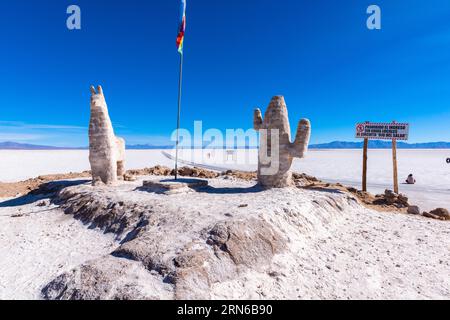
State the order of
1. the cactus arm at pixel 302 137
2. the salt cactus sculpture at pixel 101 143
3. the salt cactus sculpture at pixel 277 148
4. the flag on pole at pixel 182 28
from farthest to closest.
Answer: the salt cactus sculpture at pixel 101 143 < the flag on pole at pixel 182 28 < the salt cactus sculpture at pixel 277 148 < the cactus arm at pixel 302 137

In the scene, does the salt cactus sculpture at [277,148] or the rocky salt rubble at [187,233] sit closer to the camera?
the rocky salt rubble at [187,233]

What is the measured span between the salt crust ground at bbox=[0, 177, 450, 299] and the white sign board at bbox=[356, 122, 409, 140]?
478cm

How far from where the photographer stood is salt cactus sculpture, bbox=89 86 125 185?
37.4 feet

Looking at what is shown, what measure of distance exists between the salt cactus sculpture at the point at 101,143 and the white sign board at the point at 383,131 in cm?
1147

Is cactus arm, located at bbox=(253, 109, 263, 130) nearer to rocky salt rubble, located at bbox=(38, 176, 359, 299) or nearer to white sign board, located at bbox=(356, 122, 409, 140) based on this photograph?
rocky salt rubble, located at bbox=(38, 176, 359, 299)

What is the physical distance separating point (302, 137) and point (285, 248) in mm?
4958

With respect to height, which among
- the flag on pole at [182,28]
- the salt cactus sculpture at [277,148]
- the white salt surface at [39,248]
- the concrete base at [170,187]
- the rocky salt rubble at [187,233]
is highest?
the flag on pole at [182,28]

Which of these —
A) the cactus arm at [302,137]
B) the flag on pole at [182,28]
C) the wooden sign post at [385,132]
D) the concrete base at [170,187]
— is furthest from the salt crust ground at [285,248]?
the flag on pole at [182,28]

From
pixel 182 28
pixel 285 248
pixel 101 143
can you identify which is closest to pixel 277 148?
pixel 285 248

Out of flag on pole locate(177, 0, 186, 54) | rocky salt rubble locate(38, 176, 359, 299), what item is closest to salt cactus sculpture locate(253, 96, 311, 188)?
rocky salt rubble locate(38, 176, 359, 299)

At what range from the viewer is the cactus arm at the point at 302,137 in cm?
1040

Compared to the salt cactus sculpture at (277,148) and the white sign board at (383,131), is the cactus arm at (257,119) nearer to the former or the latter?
the salt cactus sculpture at (277,148)
